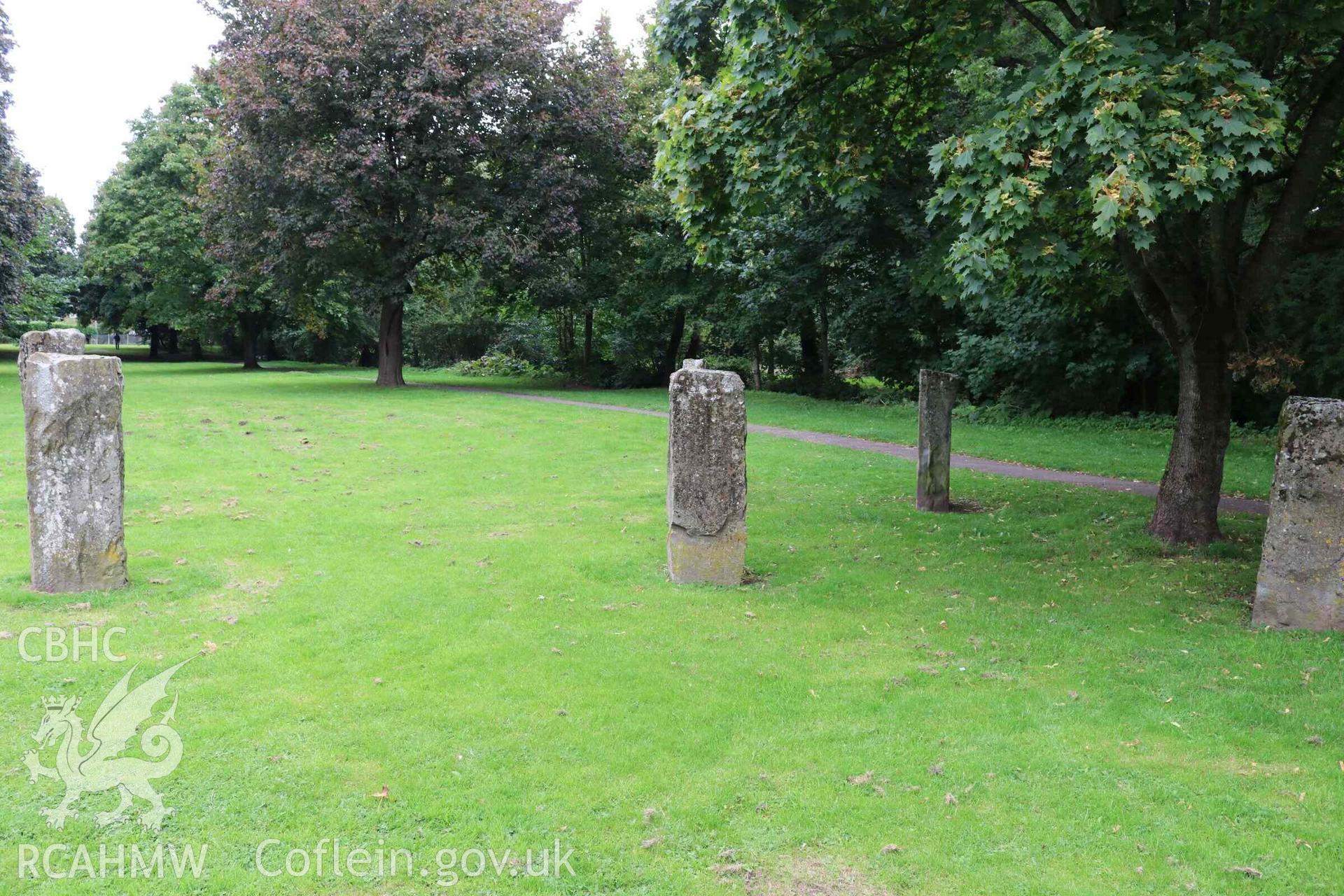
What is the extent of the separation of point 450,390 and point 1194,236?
1067 inches

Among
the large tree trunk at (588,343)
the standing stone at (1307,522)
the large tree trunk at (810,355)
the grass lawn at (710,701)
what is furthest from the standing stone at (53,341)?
the large tree trunk at (588,343)

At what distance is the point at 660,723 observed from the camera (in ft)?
20.1

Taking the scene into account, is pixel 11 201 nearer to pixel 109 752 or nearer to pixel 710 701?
pixel 109 752

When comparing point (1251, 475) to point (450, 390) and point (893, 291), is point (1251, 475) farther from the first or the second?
point (450, 390)

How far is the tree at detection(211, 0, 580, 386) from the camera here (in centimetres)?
2869

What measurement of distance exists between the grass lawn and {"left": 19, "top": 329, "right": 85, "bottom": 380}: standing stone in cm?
294

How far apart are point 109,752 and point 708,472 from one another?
5399 millimetres

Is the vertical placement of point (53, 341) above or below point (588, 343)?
below

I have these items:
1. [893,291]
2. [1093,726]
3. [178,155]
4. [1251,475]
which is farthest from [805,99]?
[178,155]

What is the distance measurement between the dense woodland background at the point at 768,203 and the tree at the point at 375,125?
0.12 m

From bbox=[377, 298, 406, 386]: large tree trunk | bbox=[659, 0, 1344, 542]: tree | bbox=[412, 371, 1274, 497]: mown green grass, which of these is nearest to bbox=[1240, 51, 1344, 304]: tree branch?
bbox=[659, 0, 1344, 542]: tree

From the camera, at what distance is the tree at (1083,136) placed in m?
7.57

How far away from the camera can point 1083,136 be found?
26.2 feet

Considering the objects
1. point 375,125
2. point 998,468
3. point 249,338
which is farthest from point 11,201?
point 998,468
